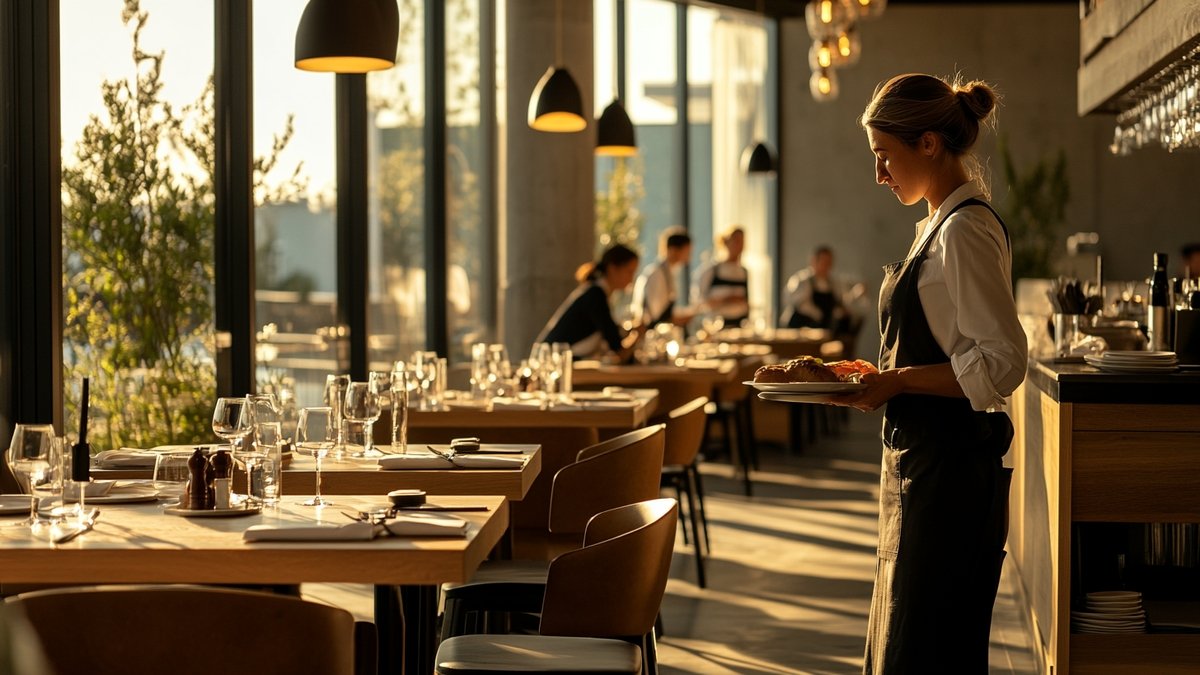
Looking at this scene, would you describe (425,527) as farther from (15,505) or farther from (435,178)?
(435,178)

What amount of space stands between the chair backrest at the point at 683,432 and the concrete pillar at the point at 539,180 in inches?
162

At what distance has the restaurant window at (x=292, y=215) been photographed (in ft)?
23.0

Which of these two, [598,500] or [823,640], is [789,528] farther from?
[598,500]

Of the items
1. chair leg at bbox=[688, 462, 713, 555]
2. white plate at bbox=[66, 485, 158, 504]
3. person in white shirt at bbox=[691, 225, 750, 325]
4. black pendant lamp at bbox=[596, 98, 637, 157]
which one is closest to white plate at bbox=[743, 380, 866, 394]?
white plate at bbox=[66, 485, 158, 504]

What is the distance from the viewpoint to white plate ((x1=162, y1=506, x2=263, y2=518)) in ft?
9.98

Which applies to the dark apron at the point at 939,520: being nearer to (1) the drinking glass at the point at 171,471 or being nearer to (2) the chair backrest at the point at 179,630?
(2) the chair backrest at the point at 179,630

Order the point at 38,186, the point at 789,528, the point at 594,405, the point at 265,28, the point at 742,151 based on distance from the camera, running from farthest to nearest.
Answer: the point at 742,151
the point at 789,528
the point at 265,28
the point at 594,405
the point at 38,186

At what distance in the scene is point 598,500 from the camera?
4.38 m

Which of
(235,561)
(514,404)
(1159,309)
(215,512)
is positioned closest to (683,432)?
(514,404)

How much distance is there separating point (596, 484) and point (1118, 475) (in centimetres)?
151

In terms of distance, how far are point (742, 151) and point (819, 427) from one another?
339 centimetres

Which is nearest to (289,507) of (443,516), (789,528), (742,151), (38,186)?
(443,516)

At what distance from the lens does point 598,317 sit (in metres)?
8.05

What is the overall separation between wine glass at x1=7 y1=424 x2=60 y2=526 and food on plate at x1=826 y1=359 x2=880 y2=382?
1672 mm
